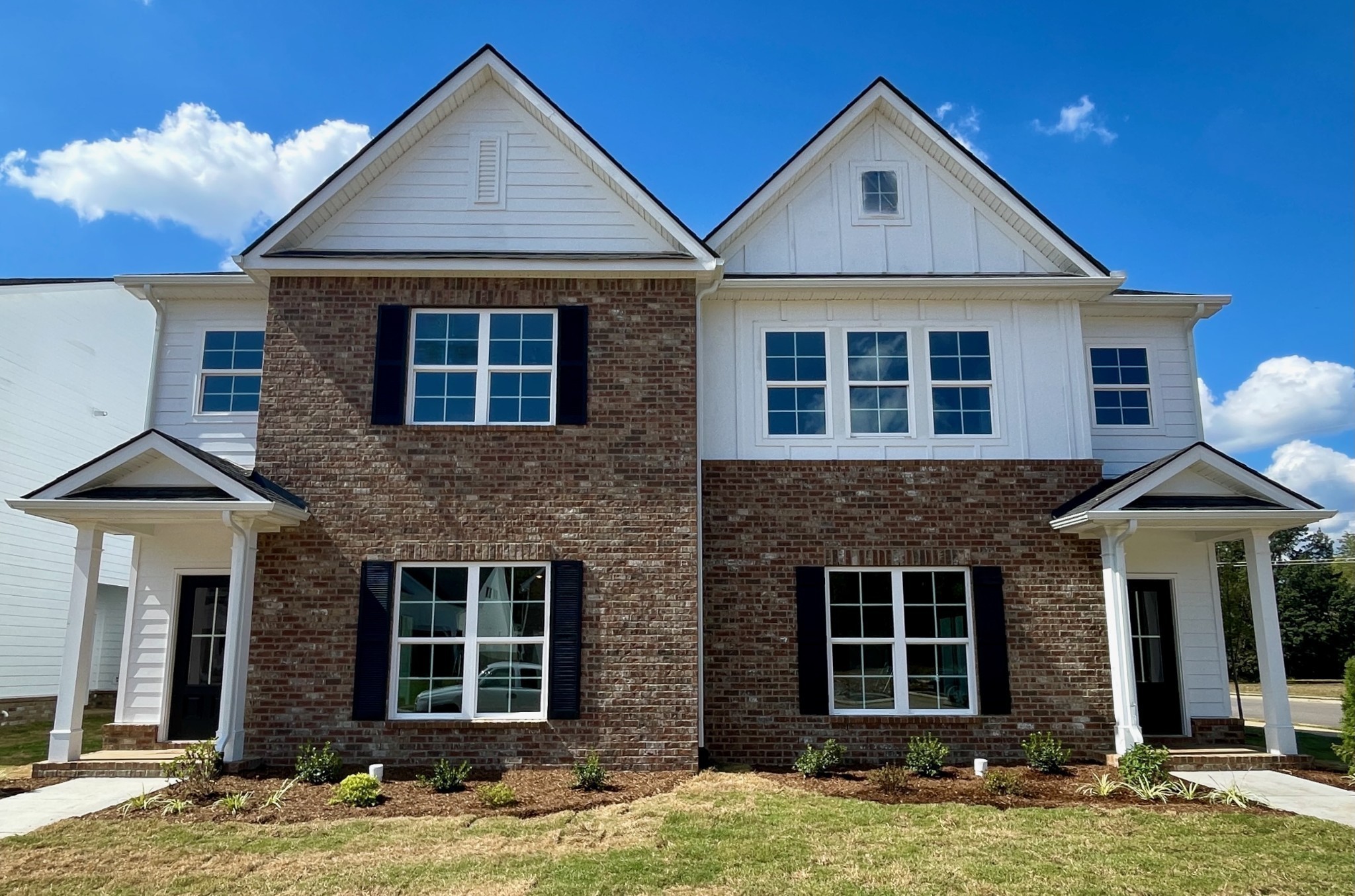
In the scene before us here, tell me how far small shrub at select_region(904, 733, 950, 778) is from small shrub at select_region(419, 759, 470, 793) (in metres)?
5.24

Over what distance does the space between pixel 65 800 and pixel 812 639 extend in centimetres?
852

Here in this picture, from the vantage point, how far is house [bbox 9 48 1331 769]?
11062 mm

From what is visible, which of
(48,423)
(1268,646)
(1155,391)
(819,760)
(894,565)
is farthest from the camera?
(48,423)

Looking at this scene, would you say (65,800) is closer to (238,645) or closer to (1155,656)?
(238,645)

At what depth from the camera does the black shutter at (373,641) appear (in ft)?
35.7

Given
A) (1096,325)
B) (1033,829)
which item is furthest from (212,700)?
(1096,325)

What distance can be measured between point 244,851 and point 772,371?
330 inches

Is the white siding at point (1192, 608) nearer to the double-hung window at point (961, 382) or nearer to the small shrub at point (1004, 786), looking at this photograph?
the double-hung window at point (961, 382)

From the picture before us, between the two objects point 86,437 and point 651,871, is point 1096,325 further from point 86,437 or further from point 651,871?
point 86,437

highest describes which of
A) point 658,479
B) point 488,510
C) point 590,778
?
point 658,479

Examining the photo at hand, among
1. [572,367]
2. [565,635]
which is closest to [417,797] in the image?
[565,635]

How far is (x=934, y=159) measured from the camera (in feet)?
43.5

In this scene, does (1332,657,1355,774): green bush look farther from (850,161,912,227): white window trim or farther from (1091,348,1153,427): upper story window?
(850,161,912,227): white window trim

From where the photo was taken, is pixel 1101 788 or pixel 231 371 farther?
pixel 231 371
